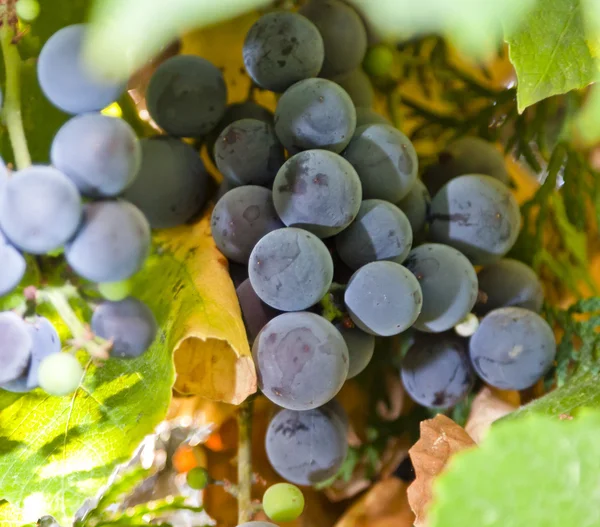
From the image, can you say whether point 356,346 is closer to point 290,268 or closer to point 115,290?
point 290,268

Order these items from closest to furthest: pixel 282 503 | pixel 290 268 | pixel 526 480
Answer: pixel 526 480, pixel 290 268, pixel 282 503

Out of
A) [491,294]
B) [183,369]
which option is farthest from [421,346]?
[183,369]

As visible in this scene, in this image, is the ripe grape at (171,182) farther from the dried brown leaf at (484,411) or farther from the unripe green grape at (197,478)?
the dried brown leaf at (484,411)

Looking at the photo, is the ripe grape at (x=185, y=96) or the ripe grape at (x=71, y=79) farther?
the ripe grape at (x=185, y=96)

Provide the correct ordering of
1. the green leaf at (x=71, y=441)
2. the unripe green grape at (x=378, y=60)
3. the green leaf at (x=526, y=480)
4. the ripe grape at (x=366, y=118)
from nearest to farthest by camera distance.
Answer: the green leaf at (x=526, y=480) < the green leaf at (x=71, y=441) < the ripe grape at (x=366, y=118) < the unripe green grape at (x=378, y=60)

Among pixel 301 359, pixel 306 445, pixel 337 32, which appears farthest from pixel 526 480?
pixel 337 32

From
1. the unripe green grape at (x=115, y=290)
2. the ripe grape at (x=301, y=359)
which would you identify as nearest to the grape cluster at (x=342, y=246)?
the ripe grape at (x=301, y=359)
